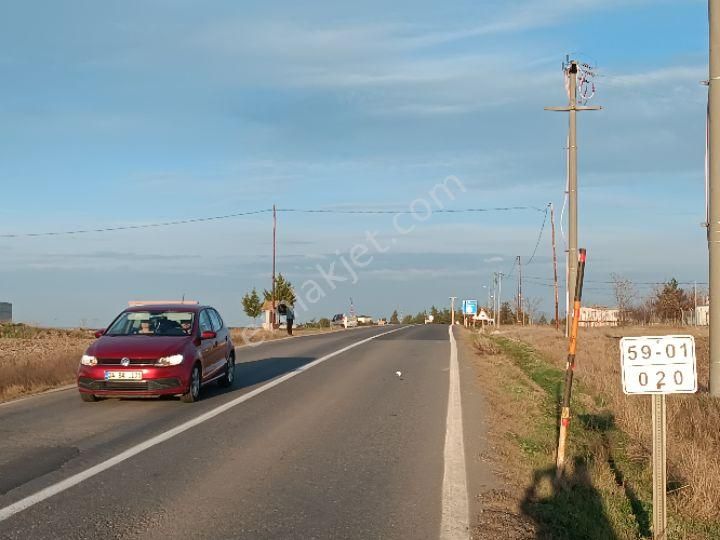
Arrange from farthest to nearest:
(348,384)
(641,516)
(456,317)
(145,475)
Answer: (456,317) → (348,384) → (145,475) → (641,516)

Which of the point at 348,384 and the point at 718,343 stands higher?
the point at 718,343

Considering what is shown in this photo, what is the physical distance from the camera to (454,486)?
7.25m

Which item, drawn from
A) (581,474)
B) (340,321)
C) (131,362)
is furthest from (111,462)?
(340,321)

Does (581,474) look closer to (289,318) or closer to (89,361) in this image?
(89,361)

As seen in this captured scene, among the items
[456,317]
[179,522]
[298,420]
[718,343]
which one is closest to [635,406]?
[718,343]

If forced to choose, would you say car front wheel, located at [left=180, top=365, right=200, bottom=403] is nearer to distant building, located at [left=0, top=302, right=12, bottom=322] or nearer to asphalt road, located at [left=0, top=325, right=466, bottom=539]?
asphalt road, located at [left=0, top=325, right=466, bottom=539]

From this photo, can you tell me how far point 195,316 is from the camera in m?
13.8

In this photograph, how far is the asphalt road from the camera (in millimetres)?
5988

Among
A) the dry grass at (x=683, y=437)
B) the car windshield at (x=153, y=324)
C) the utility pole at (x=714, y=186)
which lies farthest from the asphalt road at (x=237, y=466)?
the utility pole at (x=714, y=186)

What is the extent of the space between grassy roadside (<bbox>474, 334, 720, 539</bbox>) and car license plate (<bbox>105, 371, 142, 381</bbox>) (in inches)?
210

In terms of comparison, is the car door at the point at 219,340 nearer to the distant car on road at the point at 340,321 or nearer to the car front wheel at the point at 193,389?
the car front wheel at the point at 193,389

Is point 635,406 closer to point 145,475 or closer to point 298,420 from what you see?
point 298,420

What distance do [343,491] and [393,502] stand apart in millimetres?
547

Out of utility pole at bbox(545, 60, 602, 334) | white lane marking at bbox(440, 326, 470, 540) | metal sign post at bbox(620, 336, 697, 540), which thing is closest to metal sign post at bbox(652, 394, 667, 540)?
metal sign post at bbox(620, 336, 697, 540)
